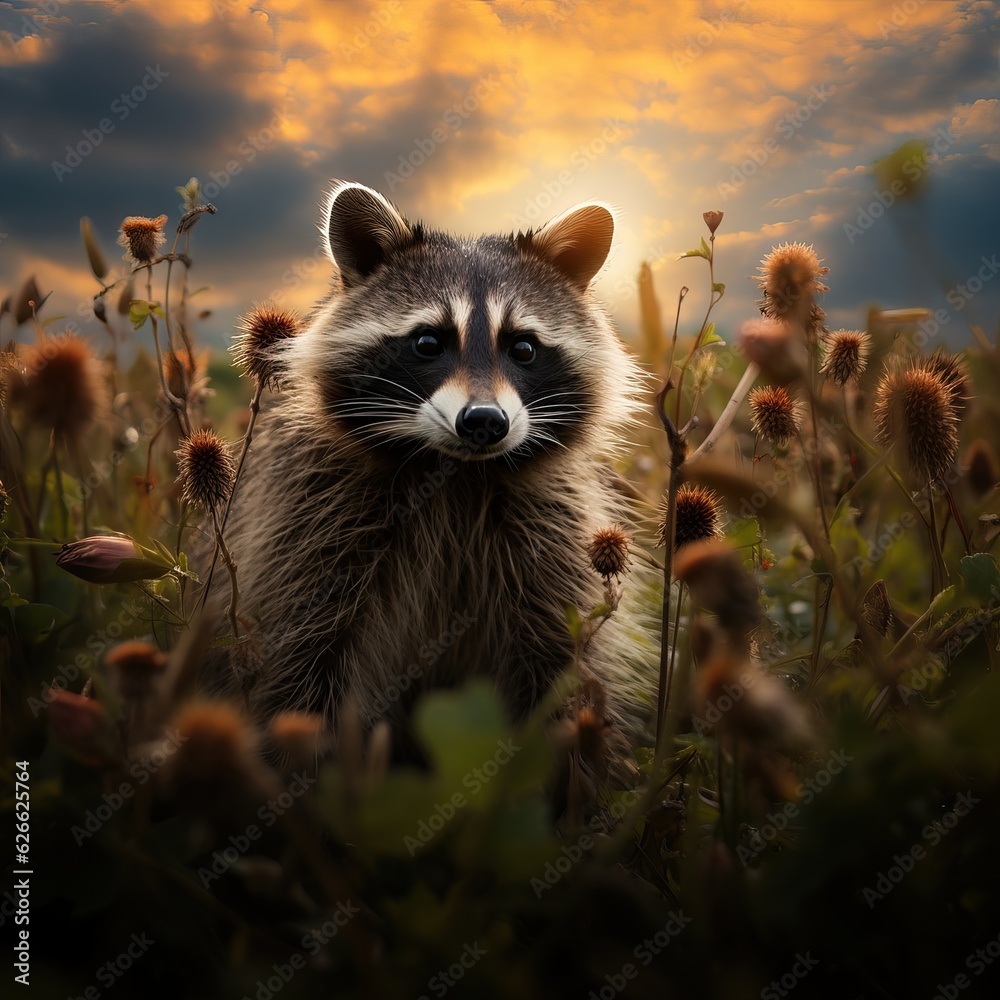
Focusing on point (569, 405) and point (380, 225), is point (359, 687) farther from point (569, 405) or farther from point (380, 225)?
point (380, 225)

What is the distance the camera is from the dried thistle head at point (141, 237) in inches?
127

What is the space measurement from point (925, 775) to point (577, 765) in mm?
791

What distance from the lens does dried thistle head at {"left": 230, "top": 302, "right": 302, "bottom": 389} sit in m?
3.28

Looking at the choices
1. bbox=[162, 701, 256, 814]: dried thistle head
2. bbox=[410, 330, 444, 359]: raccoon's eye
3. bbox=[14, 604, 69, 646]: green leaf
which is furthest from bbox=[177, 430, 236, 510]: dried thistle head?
bbox=[162, 701, 256, 814]: dried thistle head

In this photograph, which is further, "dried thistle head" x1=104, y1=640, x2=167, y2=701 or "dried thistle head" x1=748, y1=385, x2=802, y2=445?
"dried thistle head" x1=748, y1=385, x2=802, y2=445

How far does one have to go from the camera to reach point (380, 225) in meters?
3.90

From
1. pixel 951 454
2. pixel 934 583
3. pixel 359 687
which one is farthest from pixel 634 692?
pixel 951 454

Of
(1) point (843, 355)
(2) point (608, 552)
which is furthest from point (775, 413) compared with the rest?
(2) point (608, 552)

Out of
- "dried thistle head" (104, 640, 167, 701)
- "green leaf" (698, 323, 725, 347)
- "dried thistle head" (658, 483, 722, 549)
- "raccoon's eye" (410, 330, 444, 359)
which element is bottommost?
"dried thistle head" (104, 640, 167, 701)

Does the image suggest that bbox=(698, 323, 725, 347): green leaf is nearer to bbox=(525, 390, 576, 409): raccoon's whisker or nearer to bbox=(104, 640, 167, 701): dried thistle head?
bbox=(525, 390, 576, 409): raccoon's whisker

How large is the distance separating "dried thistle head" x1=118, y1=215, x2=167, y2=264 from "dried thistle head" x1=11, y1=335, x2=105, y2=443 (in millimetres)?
1585

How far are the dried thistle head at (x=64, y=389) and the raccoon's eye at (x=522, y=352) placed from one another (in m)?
A: 2.12

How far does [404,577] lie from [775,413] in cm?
148

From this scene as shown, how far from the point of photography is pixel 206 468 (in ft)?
8.87
